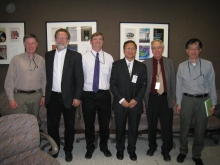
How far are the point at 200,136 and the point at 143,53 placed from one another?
190cm

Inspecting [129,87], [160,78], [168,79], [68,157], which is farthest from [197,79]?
[68,157]

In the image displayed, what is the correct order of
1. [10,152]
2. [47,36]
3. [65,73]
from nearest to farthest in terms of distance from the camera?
[10,152], [65,73], [47,36]

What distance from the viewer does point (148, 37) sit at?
3.75 metres

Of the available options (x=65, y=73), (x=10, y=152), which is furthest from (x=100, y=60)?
(x=10, y=152)

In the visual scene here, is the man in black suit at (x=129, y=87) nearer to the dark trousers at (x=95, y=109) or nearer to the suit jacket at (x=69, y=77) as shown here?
the dark trousers at (x=95, y=109)

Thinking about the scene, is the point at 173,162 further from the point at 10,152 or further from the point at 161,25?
the point at 161,25

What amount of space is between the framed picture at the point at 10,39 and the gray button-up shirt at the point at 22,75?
3.91ft

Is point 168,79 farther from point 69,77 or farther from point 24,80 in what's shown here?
point 24,80

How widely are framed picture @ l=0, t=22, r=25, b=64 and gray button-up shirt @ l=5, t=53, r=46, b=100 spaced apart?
1.19 m

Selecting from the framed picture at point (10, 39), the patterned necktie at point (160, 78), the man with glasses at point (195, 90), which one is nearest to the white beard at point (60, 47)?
the patterned necktie at point (160, 78)

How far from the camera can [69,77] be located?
253 centimetres

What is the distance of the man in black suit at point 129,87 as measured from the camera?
2.59 metres

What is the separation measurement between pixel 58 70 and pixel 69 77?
185 mm

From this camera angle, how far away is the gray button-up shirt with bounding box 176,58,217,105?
2.54 m
